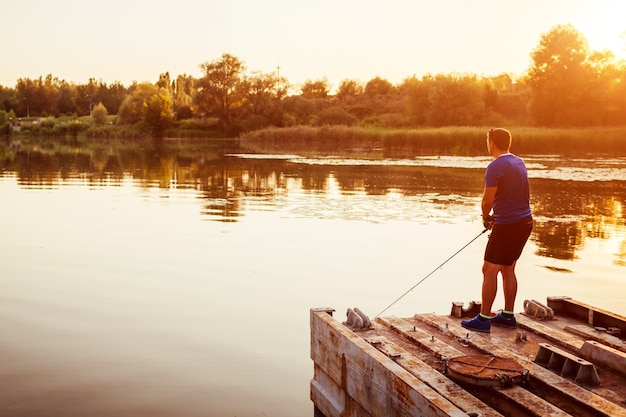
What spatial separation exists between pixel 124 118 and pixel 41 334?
121 m

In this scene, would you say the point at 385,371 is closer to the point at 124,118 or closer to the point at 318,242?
the point at 318,242

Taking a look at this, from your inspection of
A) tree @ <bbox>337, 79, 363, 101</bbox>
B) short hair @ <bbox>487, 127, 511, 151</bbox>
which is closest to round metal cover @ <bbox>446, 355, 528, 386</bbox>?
short hair @ <bbox>487, 127, 511, 151</bbox>

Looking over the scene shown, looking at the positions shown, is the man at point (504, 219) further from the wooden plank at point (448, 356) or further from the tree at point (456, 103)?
the tree at point (456, 103)

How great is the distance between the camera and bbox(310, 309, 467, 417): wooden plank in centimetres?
497

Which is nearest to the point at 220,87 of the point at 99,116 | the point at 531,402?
the point at 99,116

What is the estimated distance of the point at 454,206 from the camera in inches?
896

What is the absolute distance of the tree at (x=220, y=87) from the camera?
116 metres

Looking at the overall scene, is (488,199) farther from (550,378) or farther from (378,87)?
(378,87)

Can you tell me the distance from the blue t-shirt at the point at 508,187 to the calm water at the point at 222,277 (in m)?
2.82

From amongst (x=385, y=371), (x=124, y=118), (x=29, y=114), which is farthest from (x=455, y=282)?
(x=29, y=114)

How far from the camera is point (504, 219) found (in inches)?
297

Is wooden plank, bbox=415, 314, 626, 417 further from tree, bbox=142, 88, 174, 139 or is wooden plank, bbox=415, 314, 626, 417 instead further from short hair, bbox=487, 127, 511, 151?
tree, bbox=142, 88, 174, 139

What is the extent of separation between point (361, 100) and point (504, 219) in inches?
4862

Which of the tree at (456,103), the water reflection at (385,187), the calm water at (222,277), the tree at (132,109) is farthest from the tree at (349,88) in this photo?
the calm water at (222,277)
